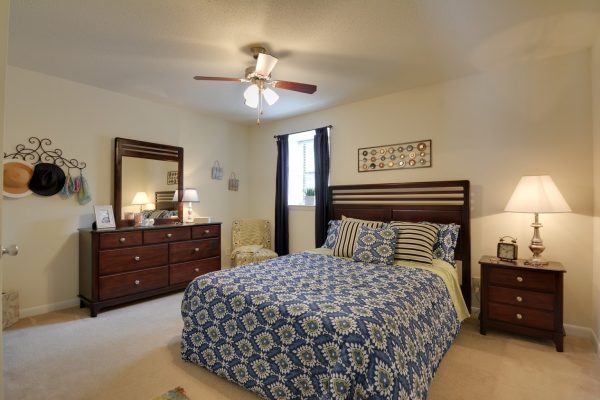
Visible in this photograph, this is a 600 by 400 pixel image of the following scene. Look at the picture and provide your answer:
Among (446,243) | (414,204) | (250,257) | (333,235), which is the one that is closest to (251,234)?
(250,257)

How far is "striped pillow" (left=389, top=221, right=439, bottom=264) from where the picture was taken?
2.81m

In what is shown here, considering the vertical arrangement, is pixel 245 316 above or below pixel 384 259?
below

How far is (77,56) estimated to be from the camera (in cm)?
276

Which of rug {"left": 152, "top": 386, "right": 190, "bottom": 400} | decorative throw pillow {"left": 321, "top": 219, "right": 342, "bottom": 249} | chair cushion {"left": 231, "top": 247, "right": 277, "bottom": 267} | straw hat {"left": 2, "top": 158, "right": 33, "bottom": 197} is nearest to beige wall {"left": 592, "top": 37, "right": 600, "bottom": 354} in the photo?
decorative throw pillow {"left": 321, "top": 219, "right": 342, "bottom": 249}

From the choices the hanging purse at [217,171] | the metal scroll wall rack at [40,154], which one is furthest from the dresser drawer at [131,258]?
the hanging purse at [217,171]

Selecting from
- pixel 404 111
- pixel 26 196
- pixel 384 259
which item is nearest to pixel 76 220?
pixel 26 196

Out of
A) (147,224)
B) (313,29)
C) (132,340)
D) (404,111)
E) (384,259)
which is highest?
(313,29)

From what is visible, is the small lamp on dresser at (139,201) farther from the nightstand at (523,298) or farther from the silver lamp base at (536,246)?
the silver lamp base at (536,246)

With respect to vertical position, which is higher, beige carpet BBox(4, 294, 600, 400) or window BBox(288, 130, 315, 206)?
window BBox(288, 130, 315, 206)

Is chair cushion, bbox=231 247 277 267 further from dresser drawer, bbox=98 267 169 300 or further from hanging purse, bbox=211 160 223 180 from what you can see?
hanging purse, bbox=211 160 223 180

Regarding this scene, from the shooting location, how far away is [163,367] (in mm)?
2199

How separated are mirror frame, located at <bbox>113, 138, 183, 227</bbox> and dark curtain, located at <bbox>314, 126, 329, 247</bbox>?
1.92m

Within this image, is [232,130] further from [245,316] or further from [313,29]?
[245,316]

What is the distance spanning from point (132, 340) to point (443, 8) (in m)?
3.54
